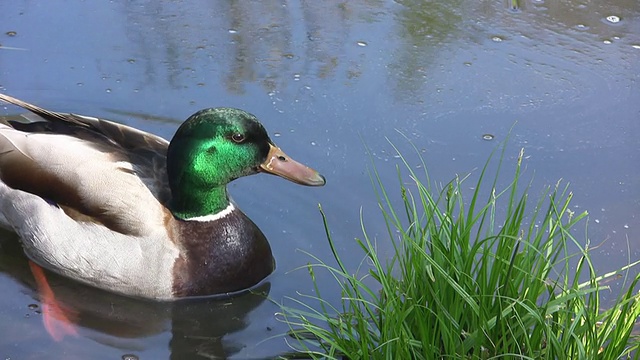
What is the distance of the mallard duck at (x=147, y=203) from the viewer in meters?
3.81

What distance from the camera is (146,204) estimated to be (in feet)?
12.7

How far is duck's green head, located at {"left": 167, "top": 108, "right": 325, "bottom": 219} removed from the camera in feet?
12.5

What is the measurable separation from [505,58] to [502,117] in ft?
2.20

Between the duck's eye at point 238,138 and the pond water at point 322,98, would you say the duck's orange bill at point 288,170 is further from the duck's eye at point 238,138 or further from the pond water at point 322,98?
the pond water at point 322,98

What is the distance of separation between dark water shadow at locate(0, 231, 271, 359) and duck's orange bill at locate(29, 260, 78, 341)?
2cm

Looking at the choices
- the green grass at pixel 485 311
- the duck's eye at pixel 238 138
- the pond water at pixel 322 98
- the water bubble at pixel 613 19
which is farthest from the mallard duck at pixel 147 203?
the water bubble at pixel 613 19

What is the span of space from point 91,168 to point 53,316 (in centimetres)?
63

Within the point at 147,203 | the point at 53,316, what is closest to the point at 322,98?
the point at 147,203

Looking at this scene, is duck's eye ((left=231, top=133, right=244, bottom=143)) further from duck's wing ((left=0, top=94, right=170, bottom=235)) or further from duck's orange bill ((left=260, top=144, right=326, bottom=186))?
duck's wing ((left=0, top=94, right=170, bottom=235))

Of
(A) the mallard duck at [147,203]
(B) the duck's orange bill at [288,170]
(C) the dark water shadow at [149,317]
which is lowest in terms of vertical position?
(C) the dark water shadow at [149,317]

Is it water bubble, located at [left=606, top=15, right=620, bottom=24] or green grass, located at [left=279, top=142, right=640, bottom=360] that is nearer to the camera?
green grass, located at [left=279, top=142, right=640, bottom=360]

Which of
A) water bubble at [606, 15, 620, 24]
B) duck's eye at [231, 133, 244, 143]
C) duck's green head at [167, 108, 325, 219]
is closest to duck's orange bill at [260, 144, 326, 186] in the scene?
duck's green head at [167, 108, 325, 219]

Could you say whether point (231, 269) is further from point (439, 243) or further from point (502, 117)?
point (502, 117)

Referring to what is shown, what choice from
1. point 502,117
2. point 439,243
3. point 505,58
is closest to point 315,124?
point 502,117
